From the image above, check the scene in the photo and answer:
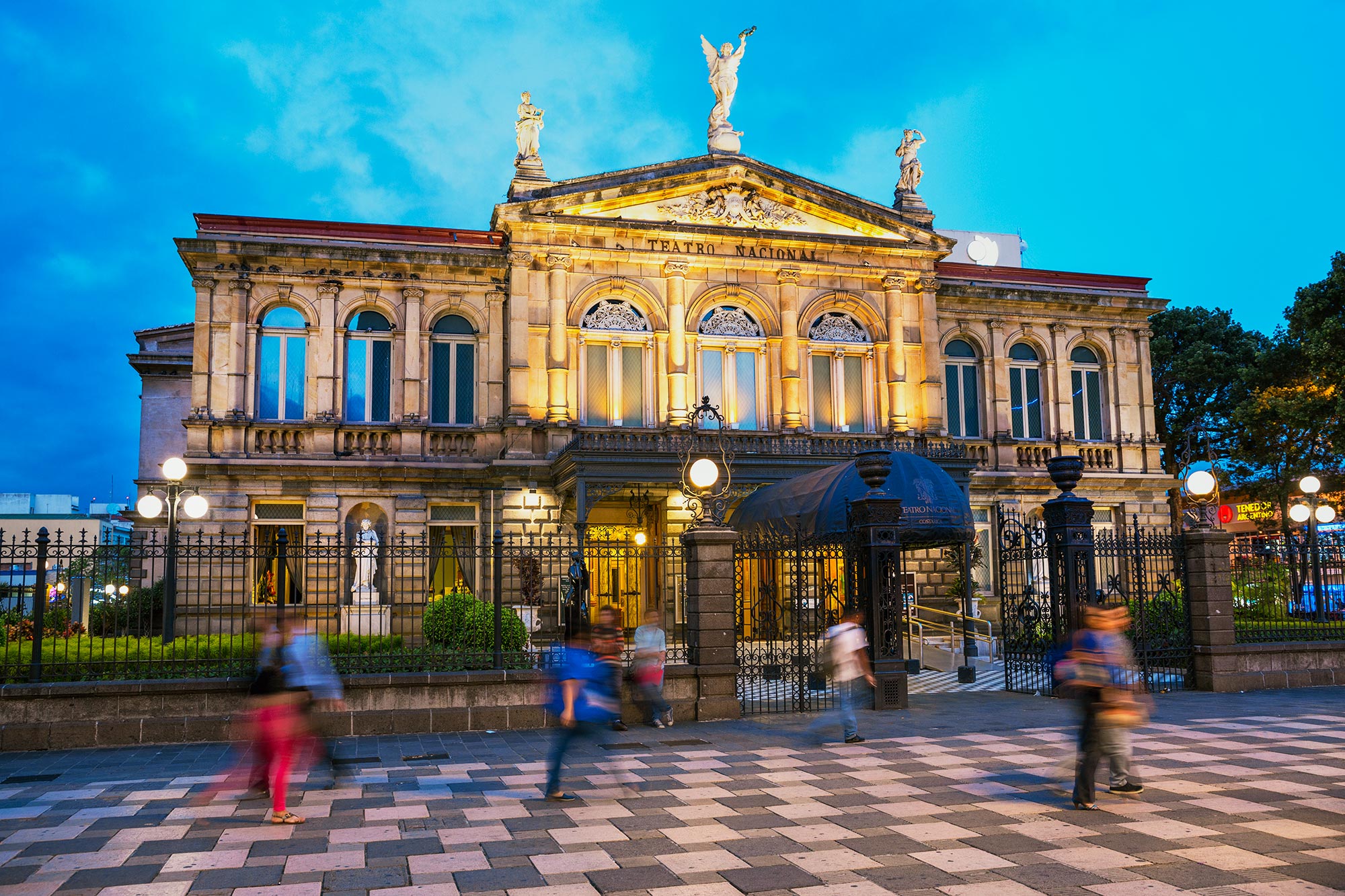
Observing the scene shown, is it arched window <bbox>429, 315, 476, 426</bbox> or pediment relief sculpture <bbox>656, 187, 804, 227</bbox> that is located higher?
pediment relief sculpture <bbox>656, 187, 804, 227</bbox>

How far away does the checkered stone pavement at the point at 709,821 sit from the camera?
7105 millimetres

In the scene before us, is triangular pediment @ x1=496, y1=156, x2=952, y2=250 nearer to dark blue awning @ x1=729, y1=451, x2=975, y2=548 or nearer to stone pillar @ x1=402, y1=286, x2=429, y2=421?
stone pillar @ x1=402, y1=286, x2=429, y2=421

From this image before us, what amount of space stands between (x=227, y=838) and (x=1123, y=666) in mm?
7976

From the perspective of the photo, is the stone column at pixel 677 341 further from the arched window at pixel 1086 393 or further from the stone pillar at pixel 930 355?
the arched window at pixel 1086 393

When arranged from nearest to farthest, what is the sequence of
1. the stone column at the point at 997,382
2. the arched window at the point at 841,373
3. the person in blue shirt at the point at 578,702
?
the person in blue shirt at the point at 578,702 < the arched window at the point at 841,373 < the stone column at the point at 997,382

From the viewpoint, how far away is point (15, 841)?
8391mm

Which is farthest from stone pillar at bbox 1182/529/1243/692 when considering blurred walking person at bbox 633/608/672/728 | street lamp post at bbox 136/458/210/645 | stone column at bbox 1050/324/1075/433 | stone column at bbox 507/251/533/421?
stone column at bbox 507/251/533/421

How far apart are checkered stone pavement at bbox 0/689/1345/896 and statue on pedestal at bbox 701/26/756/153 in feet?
68.9

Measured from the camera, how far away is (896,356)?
30375 millimetres

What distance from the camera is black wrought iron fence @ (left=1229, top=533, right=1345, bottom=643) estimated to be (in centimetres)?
1845

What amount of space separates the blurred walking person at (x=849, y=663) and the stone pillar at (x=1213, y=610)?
797 centimetres

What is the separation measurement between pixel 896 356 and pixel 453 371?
13.1 meters

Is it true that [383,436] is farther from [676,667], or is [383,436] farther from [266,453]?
[676,667]

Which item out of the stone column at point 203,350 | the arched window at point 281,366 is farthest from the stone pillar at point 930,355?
the stone column at point 203,350
